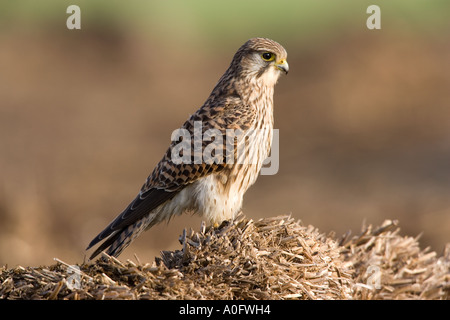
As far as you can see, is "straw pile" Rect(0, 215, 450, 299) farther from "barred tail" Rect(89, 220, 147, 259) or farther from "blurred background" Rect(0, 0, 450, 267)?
"blurred background" Rect(0, 0, 450, 267)

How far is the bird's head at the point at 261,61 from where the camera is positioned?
5.44m

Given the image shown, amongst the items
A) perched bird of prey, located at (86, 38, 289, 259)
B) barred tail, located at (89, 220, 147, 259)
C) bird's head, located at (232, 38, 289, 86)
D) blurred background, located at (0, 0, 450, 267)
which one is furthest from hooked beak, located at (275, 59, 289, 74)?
blurred background, located at (0, 0, 450, 267)

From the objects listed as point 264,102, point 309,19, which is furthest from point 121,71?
point 264,102

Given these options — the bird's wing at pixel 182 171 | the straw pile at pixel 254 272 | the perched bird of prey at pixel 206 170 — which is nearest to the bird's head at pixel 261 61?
the perched bird of prey at pixel 206 170

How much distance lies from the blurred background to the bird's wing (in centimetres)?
242

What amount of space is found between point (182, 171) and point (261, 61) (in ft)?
3.71

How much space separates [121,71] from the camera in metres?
15.8

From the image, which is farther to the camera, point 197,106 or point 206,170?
point 197,106

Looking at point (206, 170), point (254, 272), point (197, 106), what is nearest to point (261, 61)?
point (206, 170)

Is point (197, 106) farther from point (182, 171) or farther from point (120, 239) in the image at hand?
point (120, 239)

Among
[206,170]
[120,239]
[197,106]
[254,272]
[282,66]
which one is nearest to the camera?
[254,272]

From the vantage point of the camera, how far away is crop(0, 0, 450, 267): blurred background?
9.07 metres

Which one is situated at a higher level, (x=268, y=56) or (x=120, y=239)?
(x=268, y=56)

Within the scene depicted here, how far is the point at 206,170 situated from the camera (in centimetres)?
501
